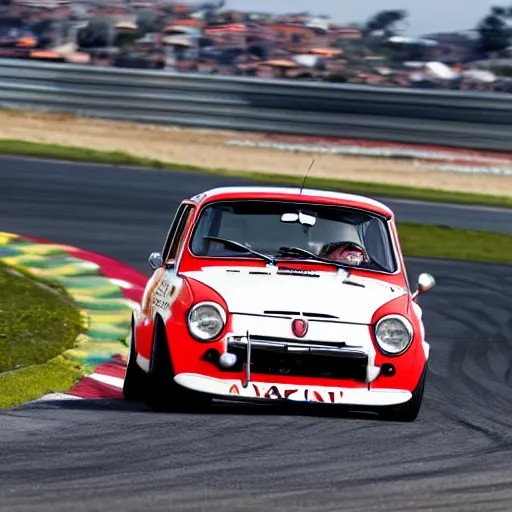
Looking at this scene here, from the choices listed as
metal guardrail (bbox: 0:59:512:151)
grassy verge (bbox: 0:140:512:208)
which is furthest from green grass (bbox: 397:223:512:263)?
metal guardrail (bbox: 0:59:512:151)

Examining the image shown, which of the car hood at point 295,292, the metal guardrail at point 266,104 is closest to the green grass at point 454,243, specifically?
the metal guardrail at point 266,104

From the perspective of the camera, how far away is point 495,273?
14.2 meters

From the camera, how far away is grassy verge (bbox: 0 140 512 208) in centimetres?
2064

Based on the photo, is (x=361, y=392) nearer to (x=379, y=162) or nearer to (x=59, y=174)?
(x=59, y=174)

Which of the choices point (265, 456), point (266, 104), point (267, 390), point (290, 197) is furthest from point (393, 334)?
point (266, 104)

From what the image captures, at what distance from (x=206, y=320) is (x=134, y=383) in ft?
3.22

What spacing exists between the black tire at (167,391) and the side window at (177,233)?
3.56ft

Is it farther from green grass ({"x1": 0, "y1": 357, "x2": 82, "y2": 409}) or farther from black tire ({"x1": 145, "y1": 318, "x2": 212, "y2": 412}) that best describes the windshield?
green grass ({"x1": 0, "y1": 357, "x2": 82, "y2": 409})

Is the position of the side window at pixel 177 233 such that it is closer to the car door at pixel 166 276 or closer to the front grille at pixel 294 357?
the car door at pixel 166 276

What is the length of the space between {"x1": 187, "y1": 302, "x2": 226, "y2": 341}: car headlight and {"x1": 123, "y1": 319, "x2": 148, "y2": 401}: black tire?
29.5 inches

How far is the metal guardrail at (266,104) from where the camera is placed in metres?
22.0

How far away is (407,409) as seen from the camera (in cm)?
693

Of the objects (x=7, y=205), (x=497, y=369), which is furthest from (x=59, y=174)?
(x=497, y=369)

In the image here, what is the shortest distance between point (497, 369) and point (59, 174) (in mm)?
10875
